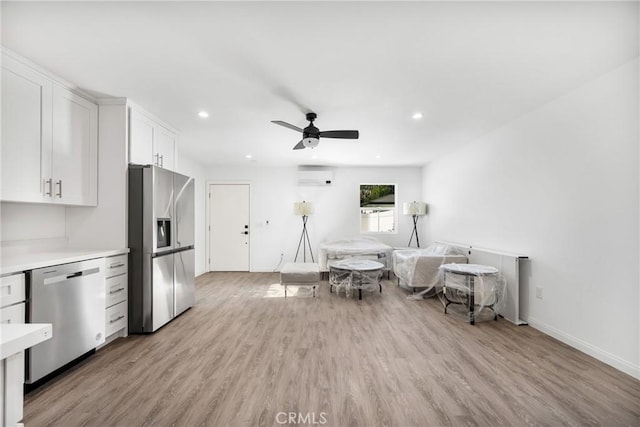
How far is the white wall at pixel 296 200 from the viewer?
6750mm

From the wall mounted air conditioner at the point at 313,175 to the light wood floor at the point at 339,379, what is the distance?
12.8ft

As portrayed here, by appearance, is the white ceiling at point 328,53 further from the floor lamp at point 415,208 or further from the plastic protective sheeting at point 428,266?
the floor lamp at point 415,208

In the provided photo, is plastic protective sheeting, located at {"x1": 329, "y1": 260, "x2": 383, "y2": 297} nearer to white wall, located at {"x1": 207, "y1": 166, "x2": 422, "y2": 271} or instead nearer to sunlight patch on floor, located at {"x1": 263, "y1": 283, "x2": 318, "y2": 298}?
sunlight patch on floor, located at {"x1": 263, "y1": 283, "x2": 318, "y2": 298}

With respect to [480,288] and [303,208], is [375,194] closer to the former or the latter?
[303,208]

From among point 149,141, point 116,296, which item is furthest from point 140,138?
point 116,296

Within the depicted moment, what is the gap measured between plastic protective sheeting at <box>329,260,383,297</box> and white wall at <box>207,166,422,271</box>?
192 centimetres

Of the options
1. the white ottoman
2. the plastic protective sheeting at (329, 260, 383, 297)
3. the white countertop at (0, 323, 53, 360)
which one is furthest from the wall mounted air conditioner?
the white countertop at (0, 323, 53, 360)

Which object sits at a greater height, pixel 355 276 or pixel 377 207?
pixel 377 207

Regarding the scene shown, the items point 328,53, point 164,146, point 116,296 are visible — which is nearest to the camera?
point 328,53

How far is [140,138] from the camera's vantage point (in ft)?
10.9

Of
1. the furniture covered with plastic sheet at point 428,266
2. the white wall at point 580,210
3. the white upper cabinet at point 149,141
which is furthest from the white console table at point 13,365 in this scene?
the furniture covered with plastic sheet at point 428,266

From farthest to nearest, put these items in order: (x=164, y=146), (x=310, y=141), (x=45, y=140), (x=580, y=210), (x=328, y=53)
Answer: (x=164, y=146) → (x=310, y=141) → (x=580, y=210) → (x=45, y=140) → (x=328, y=53)

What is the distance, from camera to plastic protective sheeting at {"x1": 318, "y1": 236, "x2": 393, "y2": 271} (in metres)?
5.68

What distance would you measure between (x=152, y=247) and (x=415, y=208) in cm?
A: 519
